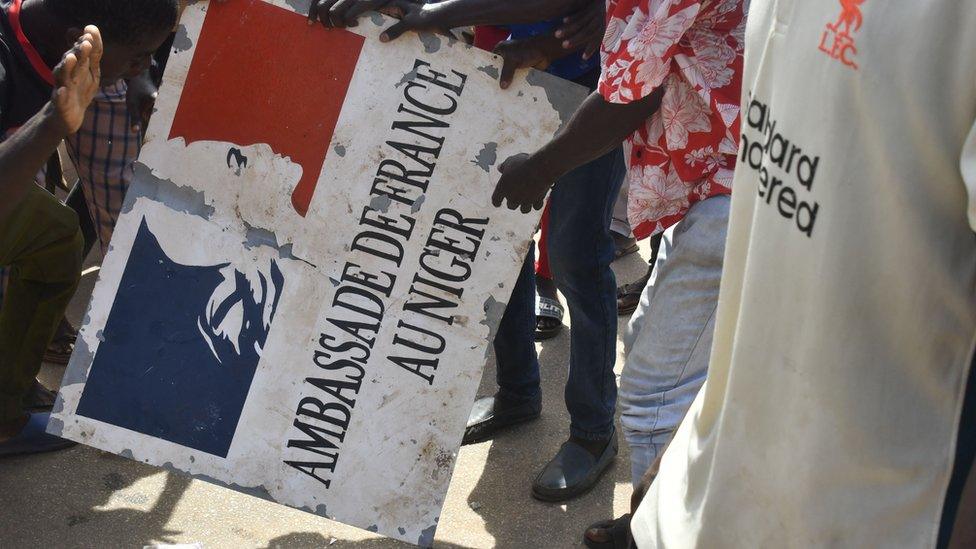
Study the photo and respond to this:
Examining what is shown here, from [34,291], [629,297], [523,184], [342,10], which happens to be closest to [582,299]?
[523,184]

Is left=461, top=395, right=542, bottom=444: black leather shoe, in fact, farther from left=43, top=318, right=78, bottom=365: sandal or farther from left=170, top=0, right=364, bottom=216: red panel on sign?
left=43, top=318, right=78, bottom=365: sandal

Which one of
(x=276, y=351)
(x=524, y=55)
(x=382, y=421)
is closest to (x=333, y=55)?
(x=524, y=55)

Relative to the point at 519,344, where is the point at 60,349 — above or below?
below

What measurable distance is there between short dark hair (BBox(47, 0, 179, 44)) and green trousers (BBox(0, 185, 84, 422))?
491 millimetres

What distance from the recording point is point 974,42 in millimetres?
953

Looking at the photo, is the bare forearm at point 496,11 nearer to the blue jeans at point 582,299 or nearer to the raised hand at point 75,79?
the blue jeans at point 582,299

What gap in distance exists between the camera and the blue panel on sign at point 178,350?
252cm

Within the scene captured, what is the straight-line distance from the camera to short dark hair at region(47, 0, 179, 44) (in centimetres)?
261

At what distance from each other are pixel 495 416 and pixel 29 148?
1.54 meters

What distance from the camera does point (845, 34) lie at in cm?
108

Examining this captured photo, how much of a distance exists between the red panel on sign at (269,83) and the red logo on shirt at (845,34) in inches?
60.7

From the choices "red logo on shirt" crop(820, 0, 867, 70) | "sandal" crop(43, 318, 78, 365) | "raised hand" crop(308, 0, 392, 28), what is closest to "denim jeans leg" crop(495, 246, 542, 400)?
"raised hand" crop(308, 0, 392, 28)

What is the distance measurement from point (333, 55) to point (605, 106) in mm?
746

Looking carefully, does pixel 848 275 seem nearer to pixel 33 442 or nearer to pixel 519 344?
pixel 519 344
